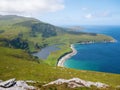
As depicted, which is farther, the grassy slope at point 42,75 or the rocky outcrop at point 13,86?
the grassy slope at point 42,75

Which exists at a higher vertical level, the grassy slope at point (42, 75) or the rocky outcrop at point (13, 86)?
the rocky outcrop at point (13, 86)

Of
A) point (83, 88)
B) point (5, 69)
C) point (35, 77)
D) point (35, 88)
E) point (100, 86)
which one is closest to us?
point (35, 88)

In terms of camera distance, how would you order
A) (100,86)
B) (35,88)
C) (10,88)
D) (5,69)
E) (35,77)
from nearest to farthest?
1. (10,88)
2. (35,88)
3. (100,86)
4. (35,77)
5. (5,69)

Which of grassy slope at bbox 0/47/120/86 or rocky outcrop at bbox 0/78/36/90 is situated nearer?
rocky outcrop at bbox 0/78/36/90

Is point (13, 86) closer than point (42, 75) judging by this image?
Yes

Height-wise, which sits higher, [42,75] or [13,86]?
[13,86]

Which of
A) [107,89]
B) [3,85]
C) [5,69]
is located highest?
[3,85]

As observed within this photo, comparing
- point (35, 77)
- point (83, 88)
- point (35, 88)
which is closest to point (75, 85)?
point (83, 88)

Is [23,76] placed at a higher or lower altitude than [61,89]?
lower

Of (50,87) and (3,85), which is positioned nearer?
(3,85)

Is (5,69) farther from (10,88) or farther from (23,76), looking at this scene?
(10,88)

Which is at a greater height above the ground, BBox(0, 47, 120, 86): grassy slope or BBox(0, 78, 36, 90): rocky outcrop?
BBox(0, 78, 36, 90): rocky outcrop
